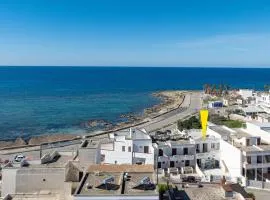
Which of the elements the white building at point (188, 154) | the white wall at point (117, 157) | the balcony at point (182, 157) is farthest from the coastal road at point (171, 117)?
the white wall at point (117, 157)

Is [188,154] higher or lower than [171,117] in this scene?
higher

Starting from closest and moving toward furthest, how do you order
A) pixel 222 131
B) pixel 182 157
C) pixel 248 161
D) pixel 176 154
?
pixel 248 161, pixel 182 157, pixel 176 154, pixel 222 131

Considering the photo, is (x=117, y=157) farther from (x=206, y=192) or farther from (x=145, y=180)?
(x=145, y=180)

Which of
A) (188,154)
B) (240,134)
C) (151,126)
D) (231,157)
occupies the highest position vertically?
(240,134)

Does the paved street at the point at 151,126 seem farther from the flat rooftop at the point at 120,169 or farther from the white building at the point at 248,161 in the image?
the white building at the point at 248,161

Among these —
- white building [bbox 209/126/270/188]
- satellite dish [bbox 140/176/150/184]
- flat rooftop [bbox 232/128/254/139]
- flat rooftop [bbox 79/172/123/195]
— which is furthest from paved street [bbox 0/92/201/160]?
satellite dish [bbox 140/176/150/184]

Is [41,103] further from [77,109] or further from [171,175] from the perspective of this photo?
[171,175]

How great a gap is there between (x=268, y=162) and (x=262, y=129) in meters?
6.01

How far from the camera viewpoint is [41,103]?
13112 cm

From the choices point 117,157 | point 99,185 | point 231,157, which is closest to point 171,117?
point 117,157

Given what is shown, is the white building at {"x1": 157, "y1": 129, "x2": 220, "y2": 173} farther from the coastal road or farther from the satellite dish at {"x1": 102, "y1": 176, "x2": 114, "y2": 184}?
the coastal road

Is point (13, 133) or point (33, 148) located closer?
point (33, 148)

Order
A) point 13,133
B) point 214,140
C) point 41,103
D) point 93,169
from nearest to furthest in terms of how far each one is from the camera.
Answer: point 93,169 < point 214,140 < point 13,133 < point 41,103

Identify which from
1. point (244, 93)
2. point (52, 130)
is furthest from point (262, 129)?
point (244, 93)
